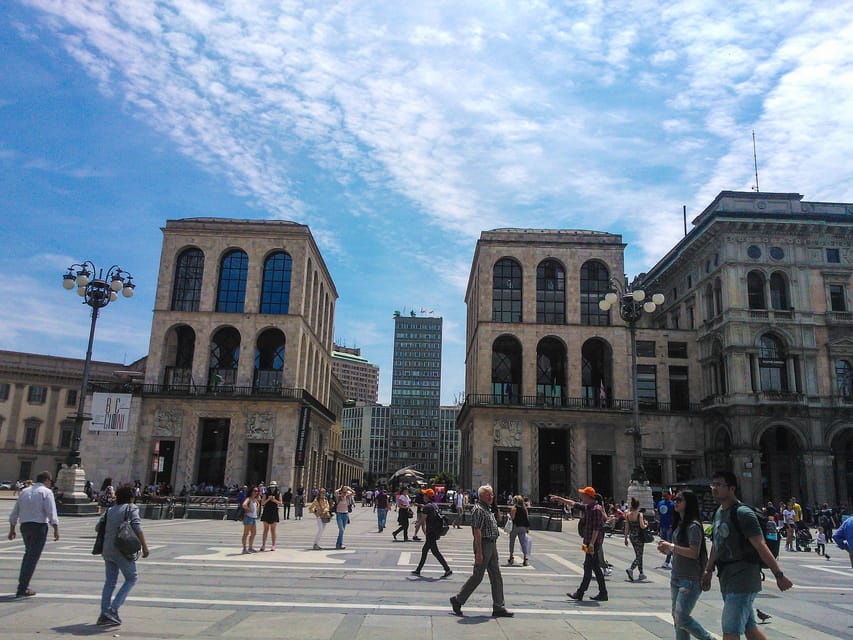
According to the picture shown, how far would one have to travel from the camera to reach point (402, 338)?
520 ft

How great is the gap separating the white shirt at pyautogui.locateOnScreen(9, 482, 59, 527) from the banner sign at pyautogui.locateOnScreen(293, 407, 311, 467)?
36137mm

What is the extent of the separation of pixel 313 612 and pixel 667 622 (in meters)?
4.74

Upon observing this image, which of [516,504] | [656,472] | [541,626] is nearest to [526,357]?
[656,472]

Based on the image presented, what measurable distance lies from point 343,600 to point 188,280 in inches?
1703

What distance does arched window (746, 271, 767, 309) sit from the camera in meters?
45.8

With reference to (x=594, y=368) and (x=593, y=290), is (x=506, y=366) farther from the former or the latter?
(x=593, y=290)

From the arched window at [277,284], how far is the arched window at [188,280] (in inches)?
190

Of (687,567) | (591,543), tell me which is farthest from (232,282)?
(687,567)

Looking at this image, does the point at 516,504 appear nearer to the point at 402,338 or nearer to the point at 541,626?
the point at 541,626

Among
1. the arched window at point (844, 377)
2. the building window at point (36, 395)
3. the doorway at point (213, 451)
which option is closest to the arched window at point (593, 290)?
the arched window at point (844, 377)

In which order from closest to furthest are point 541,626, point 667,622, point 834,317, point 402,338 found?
1. point 541,626
2. point 667,622
3. point 834,317
4. point 402,338

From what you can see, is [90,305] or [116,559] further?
[90,305]

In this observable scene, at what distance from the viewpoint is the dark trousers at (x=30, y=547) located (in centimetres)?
895

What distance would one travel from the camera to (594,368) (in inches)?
2016
